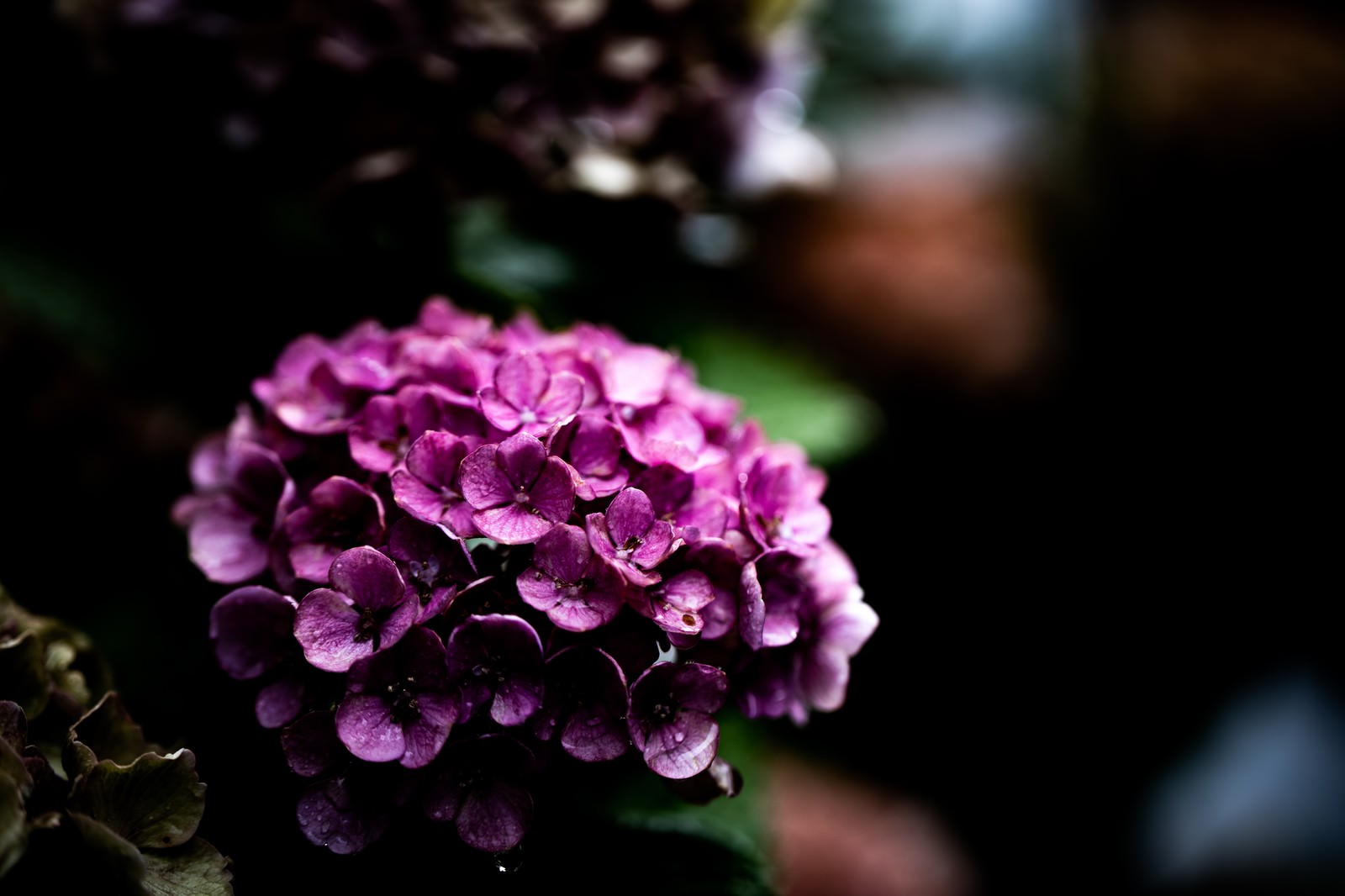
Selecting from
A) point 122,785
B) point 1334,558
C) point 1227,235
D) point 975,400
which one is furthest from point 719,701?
point 1334,558

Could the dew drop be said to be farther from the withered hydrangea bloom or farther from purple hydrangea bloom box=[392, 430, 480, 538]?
the withered hydrangea bloom

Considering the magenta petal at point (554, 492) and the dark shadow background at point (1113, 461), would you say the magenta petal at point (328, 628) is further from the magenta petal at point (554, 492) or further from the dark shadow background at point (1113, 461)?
the dark shadow background at point (1113, 461)

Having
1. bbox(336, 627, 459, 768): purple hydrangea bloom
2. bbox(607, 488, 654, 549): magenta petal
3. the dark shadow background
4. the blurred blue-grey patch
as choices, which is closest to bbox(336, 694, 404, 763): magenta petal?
bbox(336, 627, 459, 768): purple hydrangea bloom

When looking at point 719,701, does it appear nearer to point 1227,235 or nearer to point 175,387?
point 175,387

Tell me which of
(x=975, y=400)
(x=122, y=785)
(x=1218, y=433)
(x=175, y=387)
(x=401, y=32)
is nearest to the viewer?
(x=122, y=785)

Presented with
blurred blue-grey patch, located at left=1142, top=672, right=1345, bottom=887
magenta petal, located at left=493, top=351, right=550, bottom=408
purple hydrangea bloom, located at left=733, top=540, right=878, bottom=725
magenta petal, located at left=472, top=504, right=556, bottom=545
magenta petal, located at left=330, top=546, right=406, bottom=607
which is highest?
blurred blue-grey patch, located at left=1142, top=672, right=1345, bottom=887

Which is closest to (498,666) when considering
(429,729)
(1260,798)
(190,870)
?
(429,729)

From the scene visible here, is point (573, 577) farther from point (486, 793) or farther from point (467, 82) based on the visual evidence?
point (467, 82)
